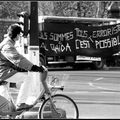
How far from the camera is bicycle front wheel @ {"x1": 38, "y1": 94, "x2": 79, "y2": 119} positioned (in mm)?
6871

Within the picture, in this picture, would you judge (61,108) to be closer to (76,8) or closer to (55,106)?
(55,106)

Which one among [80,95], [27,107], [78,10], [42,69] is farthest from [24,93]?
[78,10]

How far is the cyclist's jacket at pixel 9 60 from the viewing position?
6.60 metres

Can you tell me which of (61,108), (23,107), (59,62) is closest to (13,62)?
(23,107)

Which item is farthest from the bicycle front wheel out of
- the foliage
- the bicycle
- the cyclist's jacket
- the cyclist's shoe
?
the foliage

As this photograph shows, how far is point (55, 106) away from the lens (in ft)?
22.7

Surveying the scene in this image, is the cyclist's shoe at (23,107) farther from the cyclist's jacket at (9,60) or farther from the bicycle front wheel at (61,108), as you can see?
the cyclist's jacket at (9,60)

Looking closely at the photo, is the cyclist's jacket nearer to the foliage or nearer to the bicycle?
the bicycle

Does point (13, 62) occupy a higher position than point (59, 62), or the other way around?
point (13, 62)

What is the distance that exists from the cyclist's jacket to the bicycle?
614mm

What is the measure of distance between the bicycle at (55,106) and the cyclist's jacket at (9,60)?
61cm

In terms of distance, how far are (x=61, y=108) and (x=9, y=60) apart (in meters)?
1.26

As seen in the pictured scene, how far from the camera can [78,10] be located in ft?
125

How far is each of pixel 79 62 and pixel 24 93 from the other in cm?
1796
